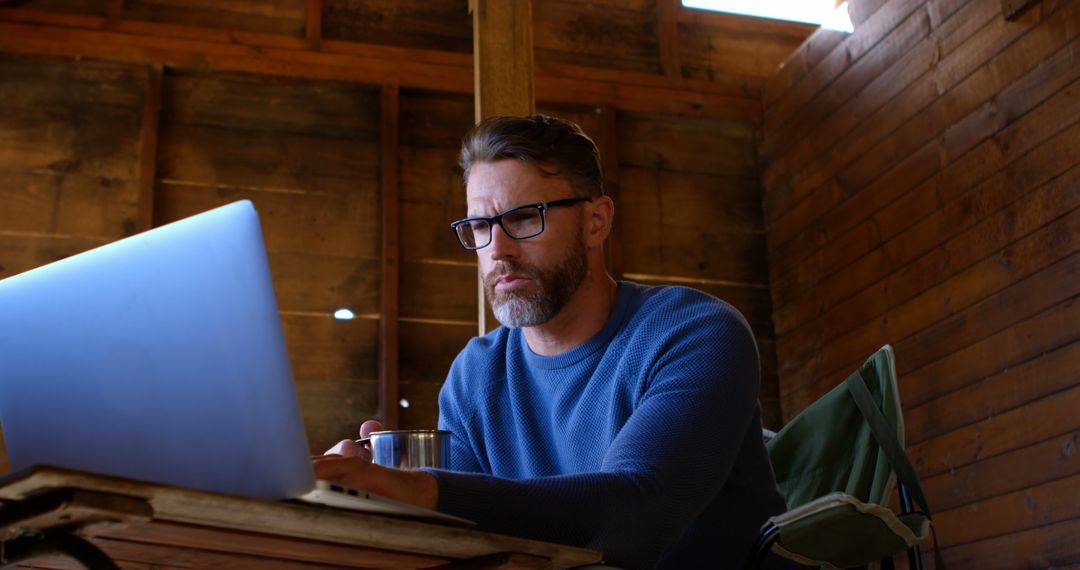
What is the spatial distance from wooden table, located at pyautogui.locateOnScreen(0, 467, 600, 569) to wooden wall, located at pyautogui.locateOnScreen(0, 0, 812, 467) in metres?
3.15

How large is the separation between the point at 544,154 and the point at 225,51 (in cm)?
297

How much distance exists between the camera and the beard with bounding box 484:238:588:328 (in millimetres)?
1716

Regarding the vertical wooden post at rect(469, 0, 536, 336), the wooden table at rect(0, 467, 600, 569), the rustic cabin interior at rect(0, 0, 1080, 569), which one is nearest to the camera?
the wooden table at rect(0, 467, 600, 569)

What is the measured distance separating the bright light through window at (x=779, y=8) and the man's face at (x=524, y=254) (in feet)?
11.3

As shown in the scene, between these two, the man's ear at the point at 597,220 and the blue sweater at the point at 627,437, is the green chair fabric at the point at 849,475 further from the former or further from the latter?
the man's ear at the point at 597,220

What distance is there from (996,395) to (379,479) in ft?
9.22

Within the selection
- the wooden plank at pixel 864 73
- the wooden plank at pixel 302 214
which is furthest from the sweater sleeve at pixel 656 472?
the wooden plank at pixel 302 214

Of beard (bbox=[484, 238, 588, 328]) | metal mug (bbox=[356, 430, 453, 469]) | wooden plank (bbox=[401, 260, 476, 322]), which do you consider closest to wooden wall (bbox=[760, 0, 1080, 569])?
wooden plank (bbox=[401, 260, 476, 322])

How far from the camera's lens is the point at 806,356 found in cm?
442

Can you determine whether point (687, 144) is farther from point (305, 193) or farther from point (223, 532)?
point (223, 532)

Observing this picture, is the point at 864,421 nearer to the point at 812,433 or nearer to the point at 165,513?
the point at 812,433

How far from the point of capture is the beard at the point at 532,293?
5.63ft

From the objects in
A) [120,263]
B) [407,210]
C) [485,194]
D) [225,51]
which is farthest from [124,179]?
[120,263]

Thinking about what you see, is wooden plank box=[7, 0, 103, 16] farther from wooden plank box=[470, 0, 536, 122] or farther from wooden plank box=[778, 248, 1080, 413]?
wooden plank box=[778, 248, 1080, 413]
